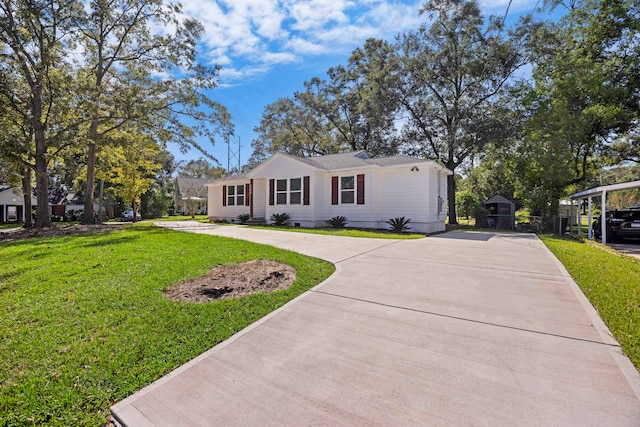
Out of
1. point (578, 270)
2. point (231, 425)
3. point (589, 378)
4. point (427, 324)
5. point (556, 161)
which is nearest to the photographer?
point (231, 425)

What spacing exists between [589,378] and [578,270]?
4.47 metres

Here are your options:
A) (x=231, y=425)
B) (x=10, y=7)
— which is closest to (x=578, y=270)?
(x=231, y=425)

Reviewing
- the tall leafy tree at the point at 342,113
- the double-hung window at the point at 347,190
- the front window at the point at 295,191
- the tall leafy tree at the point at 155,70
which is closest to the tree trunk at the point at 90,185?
the tall leafy tree at the point at 155,70

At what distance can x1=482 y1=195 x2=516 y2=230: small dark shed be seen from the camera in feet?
54.3

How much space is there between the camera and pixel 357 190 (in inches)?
559

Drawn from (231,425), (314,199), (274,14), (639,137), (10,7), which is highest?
(10,7)

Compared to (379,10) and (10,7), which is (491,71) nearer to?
(379,10)

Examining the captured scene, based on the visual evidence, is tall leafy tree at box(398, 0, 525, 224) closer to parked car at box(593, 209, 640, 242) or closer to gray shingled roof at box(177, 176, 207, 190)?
parked car at box(593, 209, 640, 242)

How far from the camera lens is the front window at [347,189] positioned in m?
14.5

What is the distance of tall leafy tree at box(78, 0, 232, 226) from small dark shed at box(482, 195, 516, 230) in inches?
641

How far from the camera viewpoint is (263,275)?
5105mm

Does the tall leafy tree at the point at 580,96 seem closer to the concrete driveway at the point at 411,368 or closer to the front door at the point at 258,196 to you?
the concrete driveway at the point at 411,368

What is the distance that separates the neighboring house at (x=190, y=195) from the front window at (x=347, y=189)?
2145cm

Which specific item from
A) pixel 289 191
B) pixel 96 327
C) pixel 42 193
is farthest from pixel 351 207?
pixel 42 193
